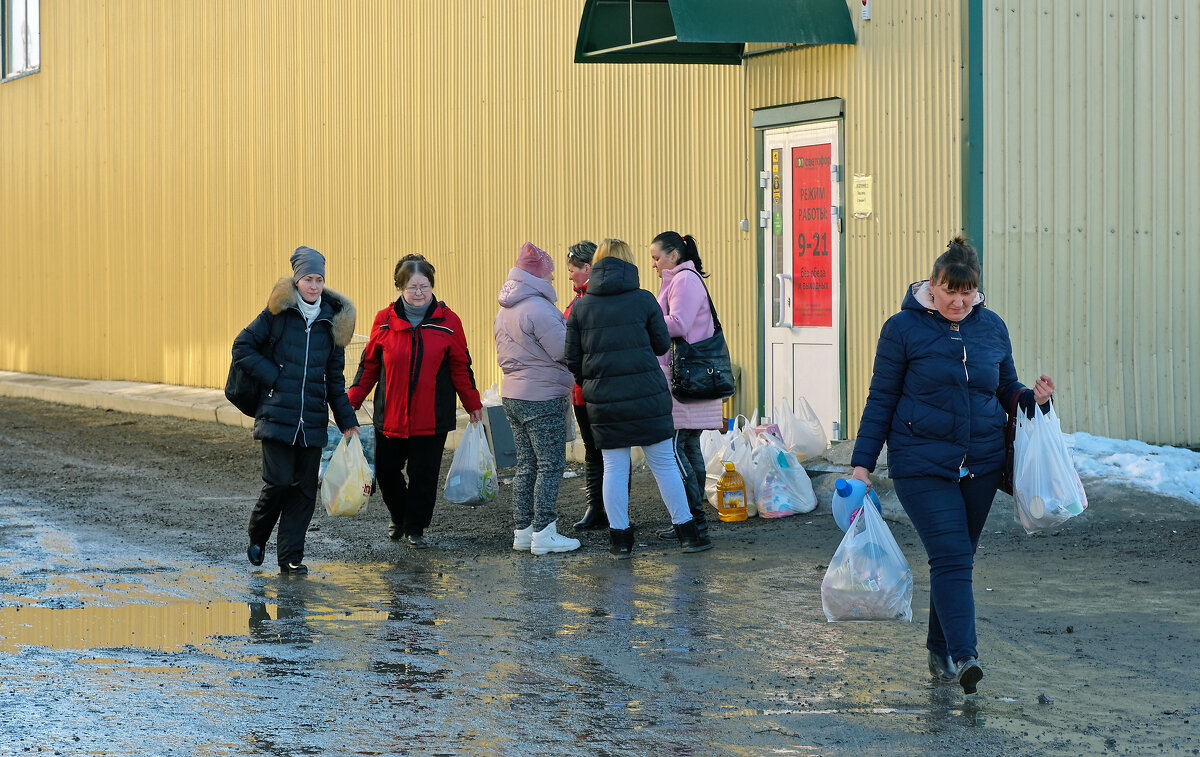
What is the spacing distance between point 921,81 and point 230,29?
1244cm

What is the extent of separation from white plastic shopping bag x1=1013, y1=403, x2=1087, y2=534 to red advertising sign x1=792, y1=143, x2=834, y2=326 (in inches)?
243

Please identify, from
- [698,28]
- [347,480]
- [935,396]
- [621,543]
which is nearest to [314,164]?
[698,28]

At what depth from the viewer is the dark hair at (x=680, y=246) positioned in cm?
921

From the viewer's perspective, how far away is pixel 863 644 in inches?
255

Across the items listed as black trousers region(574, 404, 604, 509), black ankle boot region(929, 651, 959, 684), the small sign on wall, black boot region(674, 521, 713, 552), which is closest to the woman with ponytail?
black boot region(674, 521, 713, 552)

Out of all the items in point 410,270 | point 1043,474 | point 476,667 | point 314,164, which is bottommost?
point 476,667

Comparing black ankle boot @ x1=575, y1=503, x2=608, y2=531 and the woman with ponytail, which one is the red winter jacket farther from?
the woman with ponytail

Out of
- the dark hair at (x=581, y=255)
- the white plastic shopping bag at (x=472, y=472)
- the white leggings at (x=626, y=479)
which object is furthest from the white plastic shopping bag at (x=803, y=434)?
the white plastic shopping bag at (x=472, y=472)

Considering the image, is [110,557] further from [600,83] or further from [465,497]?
[600,83]

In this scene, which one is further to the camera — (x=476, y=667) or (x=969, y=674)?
(x=476, y=667)

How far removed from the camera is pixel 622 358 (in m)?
8.48

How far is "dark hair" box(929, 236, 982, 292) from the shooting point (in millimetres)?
5555

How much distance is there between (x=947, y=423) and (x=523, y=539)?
13.2 ft

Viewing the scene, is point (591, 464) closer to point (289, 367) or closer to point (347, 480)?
point (347, 480)
